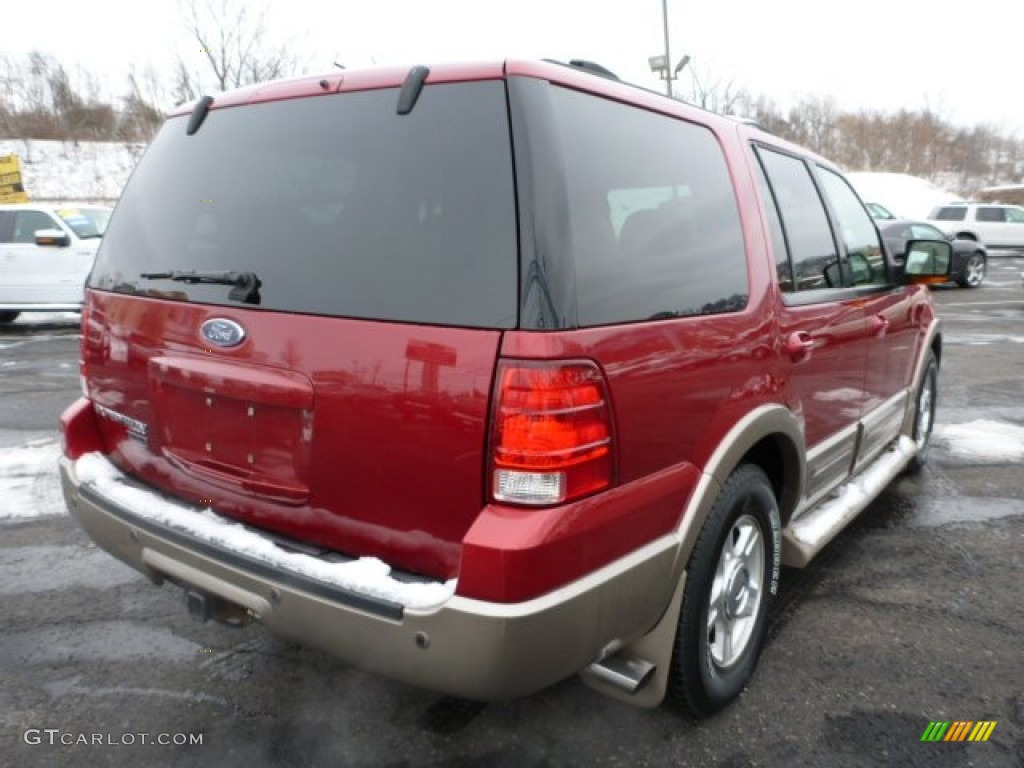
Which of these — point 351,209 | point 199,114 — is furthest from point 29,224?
point 351,209

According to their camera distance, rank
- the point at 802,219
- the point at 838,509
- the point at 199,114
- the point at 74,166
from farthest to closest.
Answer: the point at 74,166, the point at 838,509, the point at 802,219, the point at 199,114

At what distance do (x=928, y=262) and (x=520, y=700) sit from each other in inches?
111

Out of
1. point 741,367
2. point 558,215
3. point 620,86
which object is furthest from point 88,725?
point 620,86

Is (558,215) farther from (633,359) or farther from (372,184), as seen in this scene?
(372,184)

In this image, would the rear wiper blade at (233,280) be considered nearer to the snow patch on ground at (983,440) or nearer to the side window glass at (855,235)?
the side window glass at (855,235)

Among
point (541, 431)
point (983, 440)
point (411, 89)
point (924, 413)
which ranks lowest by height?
point (983, 440)

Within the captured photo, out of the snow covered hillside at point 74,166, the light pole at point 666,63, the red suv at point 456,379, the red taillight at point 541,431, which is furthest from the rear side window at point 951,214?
the snow covered hillside at point 74,166

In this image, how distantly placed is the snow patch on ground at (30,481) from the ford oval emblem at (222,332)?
267 cm

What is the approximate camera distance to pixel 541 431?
169cm

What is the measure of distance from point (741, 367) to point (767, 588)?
0.85 meters

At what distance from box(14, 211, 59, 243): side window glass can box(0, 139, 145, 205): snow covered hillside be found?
27.3 m

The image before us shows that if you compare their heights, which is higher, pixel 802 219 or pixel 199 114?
pixel 199 114

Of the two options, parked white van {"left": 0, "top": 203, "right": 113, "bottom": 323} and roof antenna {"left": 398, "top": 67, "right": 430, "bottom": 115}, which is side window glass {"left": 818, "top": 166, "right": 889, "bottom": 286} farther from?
Answer: parked white van {"left": 0, "top": 203, "right": 113, "bottom": 323}

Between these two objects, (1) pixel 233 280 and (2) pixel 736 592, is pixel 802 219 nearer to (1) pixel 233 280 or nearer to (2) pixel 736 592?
(2) pixel 736 592
